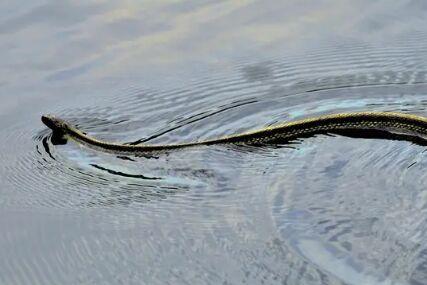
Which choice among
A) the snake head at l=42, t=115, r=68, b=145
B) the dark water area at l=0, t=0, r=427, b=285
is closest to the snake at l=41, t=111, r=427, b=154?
the dark water area at l=0, t=0, r=427, b=285

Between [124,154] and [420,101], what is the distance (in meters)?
2.63

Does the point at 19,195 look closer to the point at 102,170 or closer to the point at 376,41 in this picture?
the point at 102,170

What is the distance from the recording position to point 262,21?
28.5ft

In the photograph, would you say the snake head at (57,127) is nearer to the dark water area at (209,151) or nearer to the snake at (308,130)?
the dark water area at (209,151)

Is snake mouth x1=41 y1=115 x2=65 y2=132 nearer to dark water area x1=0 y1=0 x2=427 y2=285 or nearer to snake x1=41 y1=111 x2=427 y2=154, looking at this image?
dark water area x1=0 y1=0 x2=427 y2=285

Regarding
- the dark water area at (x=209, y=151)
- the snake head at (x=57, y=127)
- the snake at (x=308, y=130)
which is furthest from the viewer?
the snake head at (x=57, y=127)

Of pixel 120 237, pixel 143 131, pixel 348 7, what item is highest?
pixel 348 7

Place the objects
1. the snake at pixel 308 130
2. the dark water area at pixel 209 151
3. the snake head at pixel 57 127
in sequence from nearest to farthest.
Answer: the dark water area at pixel 209 151 < the snake at pixel 308 130 < the snake head at pixel 57 127

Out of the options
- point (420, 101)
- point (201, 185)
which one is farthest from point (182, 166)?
point (420, 101)

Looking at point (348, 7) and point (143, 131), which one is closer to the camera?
point (143, 131)

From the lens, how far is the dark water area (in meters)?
5.26

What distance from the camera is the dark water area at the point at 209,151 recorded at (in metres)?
5.26

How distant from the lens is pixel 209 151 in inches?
262

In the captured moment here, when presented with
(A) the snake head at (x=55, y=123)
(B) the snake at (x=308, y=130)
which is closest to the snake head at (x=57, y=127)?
(A) the snake head at (x=55, y=123)
